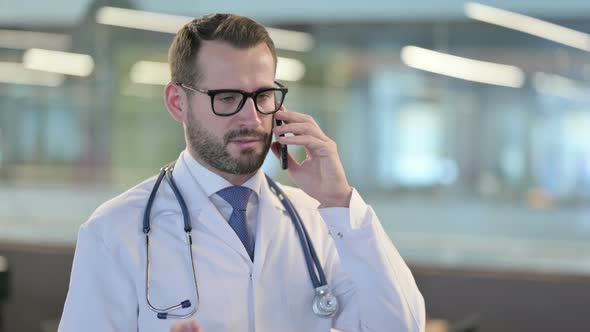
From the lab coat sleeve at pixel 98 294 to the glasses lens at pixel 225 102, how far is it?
0.35 metres

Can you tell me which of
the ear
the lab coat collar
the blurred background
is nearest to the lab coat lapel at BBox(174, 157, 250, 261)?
the lab coat collar

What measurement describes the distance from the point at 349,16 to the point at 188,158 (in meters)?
3.03

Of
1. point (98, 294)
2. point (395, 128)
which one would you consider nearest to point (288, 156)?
point (98, 294)

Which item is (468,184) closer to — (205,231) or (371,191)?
(371,191)

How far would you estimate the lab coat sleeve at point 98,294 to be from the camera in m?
1.43

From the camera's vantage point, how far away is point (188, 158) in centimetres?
164

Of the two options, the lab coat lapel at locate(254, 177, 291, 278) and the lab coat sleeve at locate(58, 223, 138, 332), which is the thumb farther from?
the lab coat sleeve at locate(58, 223, 138, 332)

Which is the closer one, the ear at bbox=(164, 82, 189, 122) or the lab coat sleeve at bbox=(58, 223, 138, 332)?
the lab coat sleeve at bbox=(58, 223, 138, 332)

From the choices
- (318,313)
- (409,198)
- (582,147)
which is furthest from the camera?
(409,198)

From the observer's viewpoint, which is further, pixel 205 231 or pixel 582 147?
pixel 582 147

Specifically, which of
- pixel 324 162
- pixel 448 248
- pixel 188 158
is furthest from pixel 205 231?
pixel 448 248

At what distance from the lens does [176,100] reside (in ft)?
5.47

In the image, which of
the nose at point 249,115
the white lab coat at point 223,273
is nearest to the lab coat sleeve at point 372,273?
the white lab coat at point 223,273

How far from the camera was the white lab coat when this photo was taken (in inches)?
57.2
